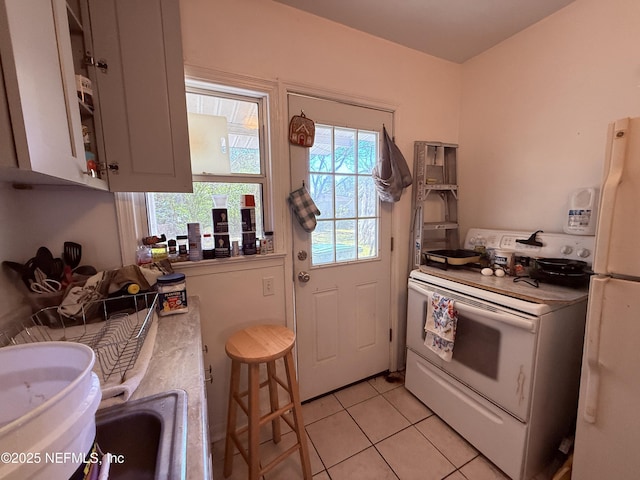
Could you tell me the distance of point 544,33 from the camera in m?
1.70

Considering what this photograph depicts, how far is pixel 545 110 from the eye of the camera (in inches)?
68.1

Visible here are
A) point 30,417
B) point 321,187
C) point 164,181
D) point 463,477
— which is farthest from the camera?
point 321,187

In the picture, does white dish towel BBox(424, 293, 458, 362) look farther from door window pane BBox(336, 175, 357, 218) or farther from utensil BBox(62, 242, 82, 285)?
utensil BBox(62, 242, 82, 285)

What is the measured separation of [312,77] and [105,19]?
1017 millimetres

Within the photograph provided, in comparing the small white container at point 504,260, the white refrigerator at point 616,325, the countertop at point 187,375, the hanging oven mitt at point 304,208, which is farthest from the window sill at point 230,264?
the white refrigerator at point 616,325

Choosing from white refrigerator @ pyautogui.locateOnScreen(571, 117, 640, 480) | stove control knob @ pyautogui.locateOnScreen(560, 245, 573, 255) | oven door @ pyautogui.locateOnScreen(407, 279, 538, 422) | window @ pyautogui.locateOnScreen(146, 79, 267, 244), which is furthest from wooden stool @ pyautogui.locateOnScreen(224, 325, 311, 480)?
stove control knob @ pyautogui.locateOnScreen(560, 245, 573, 255)

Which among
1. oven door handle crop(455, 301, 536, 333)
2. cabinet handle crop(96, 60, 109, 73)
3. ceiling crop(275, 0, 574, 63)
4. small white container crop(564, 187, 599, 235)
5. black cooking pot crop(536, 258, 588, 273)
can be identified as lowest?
oven door handle crop(455, 301, 536, 333)

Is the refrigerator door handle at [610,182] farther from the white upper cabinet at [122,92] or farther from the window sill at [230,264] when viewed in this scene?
the white upper cabinet at [122,92]

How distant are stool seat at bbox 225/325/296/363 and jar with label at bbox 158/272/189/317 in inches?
12.6

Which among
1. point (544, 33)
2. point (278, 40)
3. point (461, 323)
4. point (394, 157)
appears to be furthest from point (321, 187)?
point (544, 33)

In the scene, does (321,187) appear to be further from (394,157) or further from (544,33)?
(544,33)

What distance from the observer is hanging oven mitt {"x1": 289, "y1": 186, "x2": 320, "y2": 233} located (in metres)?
1.65

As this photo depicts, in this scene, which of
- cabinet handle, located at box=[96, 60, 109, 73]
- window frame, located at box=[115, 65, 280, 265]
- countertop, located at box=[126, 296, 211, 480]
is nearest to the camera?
countertop, located at box=[126, 296, 211, 480]

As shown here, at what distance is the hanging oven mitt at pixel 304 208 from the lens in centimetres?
165
